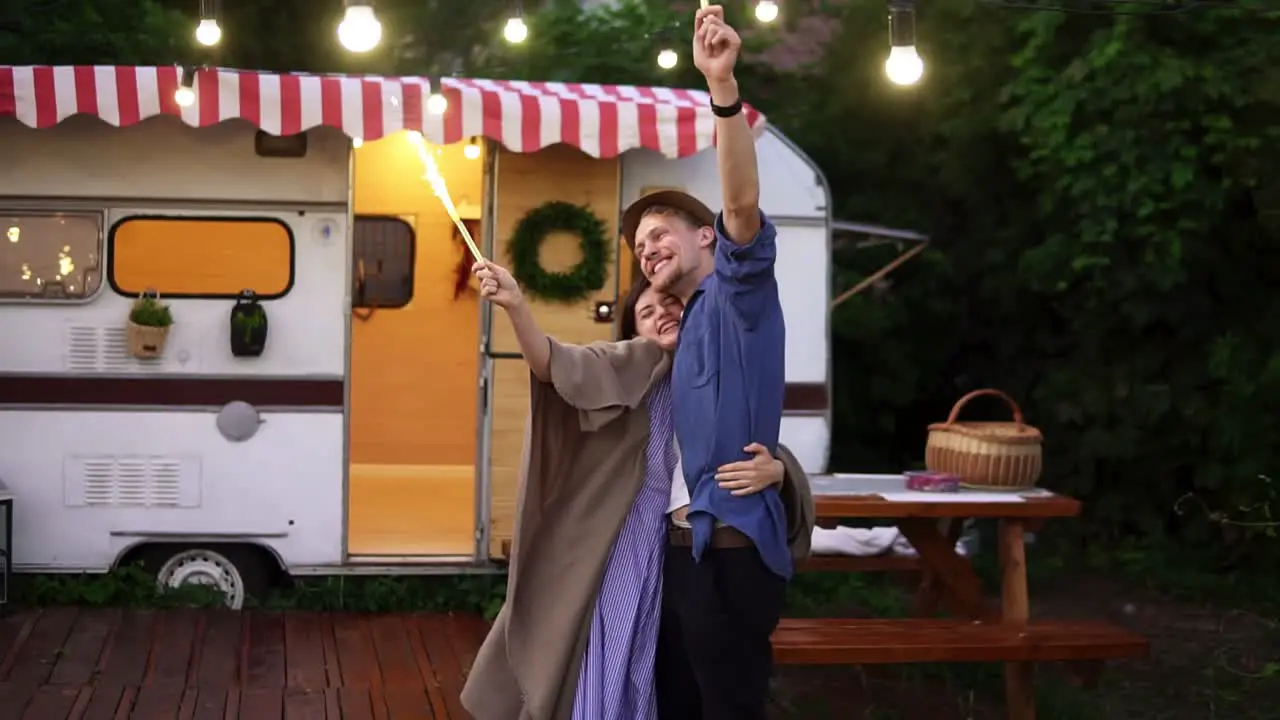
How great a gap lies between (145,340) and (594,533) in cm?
412

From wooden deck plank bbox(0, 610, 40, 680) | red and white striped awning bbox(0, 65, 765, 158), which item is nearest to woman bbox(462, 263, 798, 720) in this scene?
wooden deck plank bbox(0, 610, 40, 680)

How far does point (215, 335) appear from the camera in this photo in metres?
6.92

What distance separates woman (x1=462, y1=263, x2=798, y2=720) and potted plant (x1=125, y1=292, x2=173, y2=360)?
13.0 feet

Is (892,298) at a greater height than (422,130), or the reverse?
(422,130)

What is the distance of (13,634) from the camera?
637cm

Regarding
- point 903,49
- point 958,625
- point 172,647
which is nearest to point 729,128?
point 903,49

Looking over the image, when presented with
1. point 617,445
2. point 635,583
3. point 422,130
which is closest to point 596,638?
point 635,583

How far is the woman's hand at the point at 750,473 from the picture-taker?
9.82 ft

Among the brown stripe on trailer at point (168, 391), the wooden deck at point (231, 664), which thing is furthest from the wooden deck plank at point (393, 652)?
the brown stripe on trailer at point (168, 391)

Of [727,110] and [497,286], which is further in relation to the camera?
[497,286]

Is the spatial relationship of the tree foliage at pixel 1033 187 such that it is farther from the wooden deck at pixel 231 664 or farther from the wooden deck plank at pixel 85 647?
the wooden deck at pixel 231 664

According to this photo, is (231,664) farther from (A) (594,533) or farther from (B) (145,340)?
(A) (594,533)

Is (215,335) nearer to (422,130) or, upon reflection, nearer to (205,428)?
(205,428)

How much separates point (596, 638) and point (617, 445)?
1.44 feet
